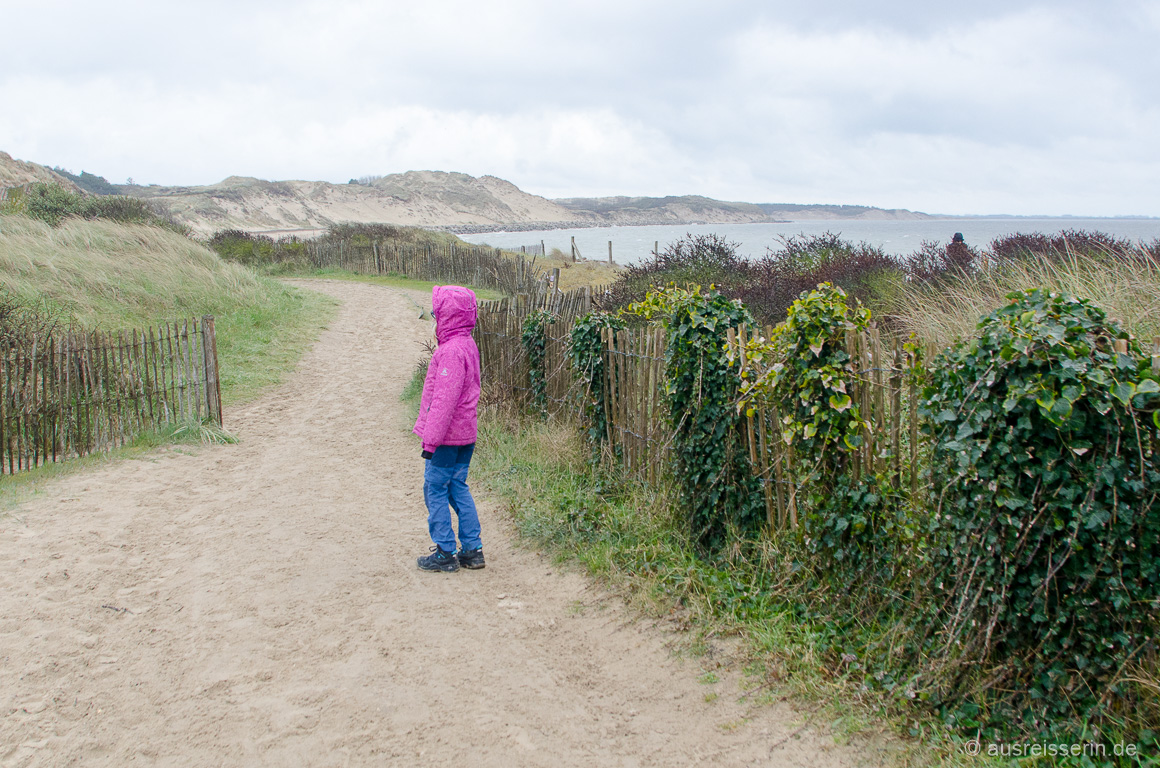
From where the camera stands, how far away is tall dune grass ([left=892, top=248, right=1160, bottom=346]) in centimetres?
609

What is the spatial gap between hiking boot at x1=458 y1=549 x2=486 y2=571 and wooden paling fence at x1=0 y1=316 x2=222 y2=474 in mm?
4875

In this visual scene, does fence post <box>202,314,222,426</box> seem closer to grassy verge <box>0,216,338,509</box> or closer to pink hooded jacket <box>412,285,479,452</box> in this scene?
grassy verge <box>0,216,338,509</box>

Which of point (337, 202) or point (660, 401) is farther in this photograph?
point (337, 202)

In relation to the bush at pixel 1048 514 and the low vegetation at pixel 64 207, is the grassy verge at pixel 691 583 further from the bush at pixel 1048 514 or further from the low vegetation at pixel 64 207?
the low vegetation at pixel 64 207

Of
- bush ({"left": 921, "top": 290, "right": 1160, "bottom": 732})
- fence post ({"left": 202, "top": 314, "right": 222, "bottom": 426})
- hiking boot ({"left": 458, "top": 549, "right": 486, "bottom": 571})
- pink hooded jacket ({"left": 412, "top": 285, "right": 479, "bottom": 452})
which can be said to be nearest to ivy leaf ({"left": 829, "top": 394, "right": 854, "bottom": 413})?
bush ({"left": 921, "top": 290, "right": 1160, "bottom": 732})

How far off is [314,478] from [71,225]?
48.4 feet

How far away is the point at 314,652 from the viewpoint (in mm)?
4074

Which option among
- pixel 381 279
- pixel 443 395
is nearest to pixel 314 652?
pixel 443 395

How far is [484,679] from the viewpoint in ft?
12.6

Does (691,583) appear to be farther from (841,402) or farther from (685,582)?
(841,402)

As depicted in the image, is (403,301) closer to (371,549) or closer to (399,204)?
(371,549)

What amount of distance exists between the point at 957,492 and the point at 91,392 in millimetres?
8039

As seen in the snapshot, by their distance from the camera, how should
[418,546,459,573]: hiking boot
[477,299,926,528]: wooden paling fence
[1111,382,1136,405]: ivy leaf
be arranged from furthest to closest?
[418,546,459,573]: hiking boot → [477,299,926,528]: wooden paling fence → [1111,382,1136,405]: ivy leaf

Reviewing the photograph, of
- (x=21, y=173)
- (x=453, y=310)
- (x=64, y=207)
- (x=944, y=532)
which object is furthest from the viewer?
(x=21, y=173)
